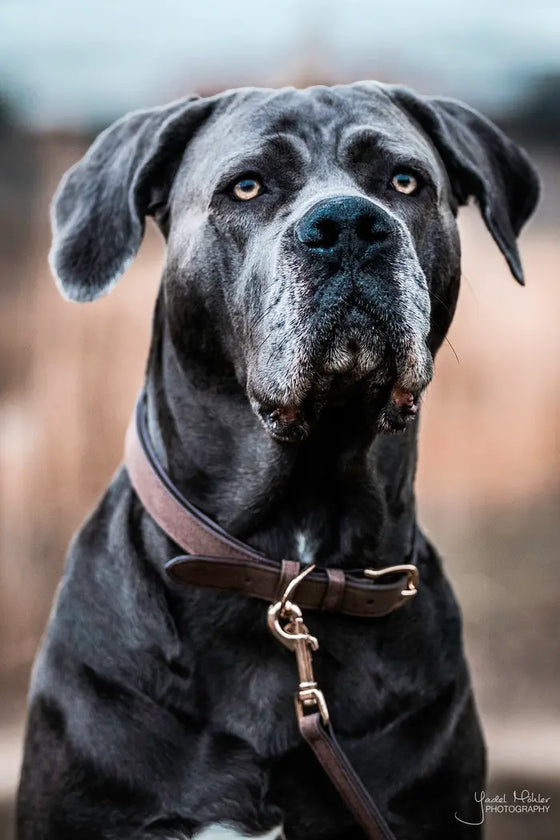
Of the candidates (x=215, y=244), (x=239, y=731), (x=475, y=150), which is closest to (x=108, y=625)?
(x=239, y=731)

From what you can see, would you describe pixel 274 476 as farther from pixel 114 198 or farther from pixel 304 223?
pixel 114 198

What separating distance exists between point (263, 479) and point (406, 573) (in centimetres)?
32

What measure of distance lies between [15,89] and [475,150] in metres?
2.39

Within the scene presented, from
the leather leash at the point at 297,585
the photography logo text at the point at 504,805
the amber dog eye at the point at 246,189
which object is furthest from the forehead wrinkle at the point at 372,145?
the photography logo text at the point at 504,805

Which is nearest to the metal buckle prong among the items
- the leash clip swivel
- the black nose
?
the leash clip swivel

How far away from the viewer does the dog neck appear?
2209 millimetres

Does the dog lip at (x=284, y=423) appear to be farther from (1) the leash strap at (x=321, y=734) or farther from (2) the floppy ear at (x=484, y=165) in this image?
(2) the floppy ear at (x=484, y=165)

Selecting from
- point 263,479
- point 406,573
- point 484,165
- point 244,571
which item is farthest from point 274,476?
point 484,165

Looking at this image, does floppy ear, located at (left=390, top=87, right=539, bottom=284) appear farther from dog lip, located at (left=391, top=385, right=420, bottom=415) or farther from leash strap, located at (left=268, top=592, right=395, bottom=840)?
leash strap, located at (left=268, top=592, right=395, bottom=840)

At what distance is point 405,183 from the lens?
2.21 m

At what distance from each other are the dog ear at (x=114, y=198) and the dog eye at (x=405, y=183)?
17.2 inches

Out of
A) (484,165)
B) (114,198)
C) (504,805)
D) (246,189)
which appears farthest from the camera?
(504,805)

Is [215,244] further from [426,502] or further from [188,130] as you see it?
[426,502]

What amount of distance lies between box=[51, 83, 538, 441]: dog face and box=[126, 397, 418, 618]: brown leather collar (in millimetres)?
250
